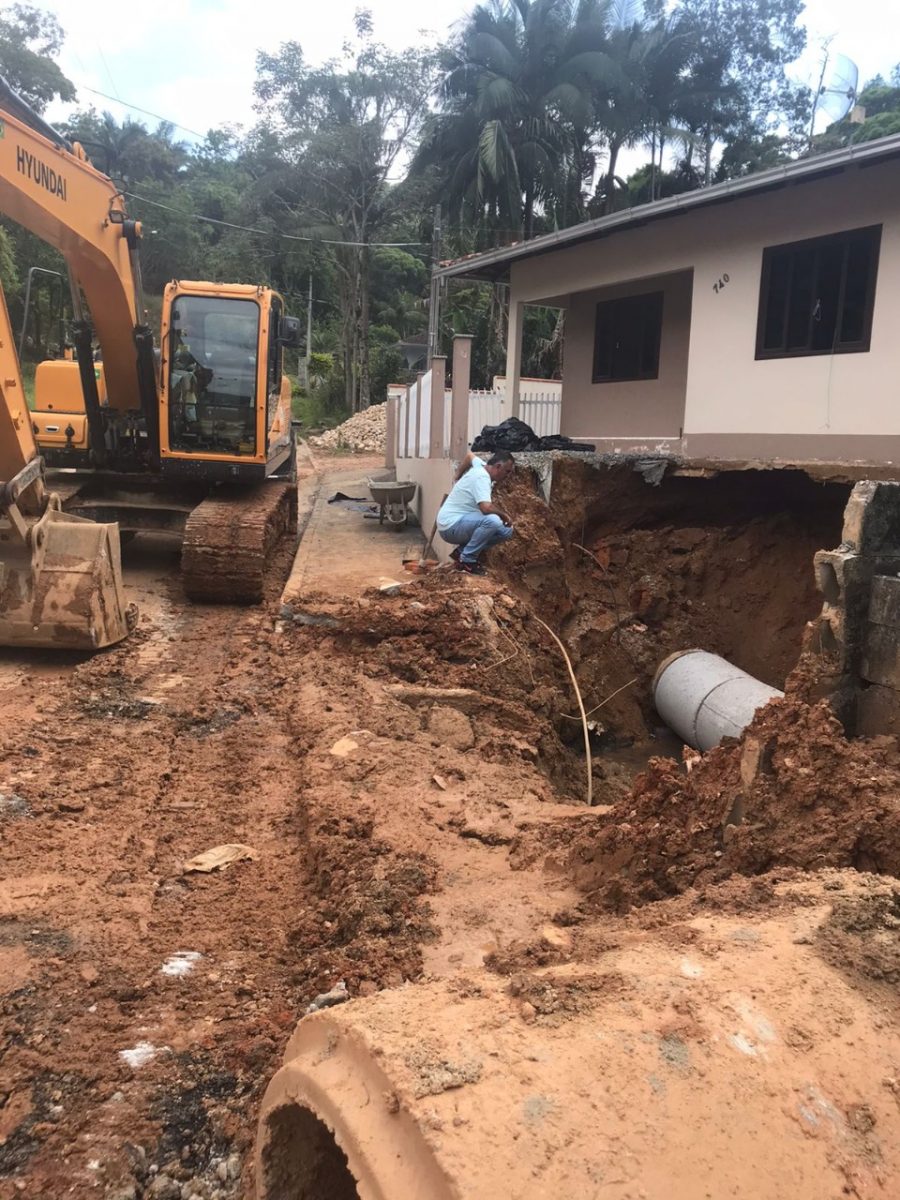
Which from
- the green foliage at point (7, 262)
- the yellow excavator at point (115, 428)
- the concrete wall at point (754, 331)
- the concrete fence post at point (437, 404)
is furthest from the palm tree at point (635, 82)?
the yellow excavator at point (115, 428)

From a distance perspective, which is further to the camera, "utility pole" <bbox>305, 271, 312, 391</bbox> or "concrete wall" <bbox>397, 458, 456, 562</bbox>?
"utility pole" <bbox>305, 271, 312, 391</bbox>

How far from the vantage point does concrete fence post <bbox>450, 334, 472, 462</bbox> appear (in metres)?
10.4

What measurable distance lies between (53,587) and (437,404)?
19.9ft

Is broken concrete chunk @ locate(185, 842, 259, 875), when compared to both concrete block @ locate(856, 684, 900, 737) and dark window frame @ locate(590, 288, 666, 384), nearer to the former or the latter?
concrete block @ locate(856, 684, 900, 737)

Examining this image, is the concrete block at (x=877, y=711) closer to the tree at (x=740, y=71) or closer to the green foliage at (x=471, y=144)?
the green foliage at (x=471, y=144)

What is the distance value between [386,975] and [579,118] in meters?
31.0

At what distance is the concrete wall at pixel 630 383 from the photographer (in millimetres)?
12836

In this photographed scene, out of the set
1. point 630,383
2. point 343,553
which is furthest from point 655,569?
point 630,383

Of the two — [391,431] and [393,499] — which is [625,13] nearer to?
[391,431]

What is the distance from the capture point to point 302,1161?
6.64 feet

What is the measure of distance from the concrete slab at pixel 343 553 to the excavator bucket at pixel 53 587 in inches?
65.8

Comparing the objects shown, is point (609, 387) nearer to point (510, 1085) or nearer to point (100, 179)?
point (100, 179)

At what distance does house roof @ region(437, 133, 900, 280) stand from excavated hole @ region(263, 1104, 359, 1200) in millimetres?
8912

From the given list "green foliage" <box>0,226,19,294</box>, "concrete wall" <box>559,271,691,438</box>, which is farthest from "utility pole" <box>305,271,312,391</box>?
"concrete wall" <box>559,271,691,438</box>
